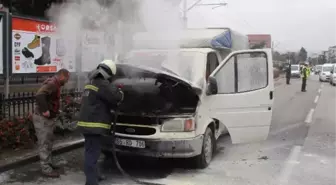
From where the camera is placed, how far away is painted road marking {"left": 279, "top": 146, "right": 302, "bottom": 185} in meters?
5.46

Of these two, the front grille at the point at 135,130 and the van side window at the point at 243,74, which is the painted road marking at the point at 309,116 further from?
the front grille at the point at 135,130

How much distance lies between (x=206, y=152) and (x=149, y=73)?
1.58 metres

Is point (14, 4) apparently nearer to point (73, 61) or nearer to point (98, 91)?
point (73, 61)

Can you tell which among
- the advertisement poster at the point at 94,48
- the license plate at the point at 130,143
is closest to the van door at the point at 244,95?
the license plate at the point at 130,143

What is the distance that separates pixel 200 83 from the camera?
233 inches

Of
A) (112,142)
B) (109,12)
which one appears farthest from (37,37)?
(112,142)

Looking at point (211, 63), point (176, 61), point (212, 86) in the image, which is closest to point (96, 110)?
point (212, 86)

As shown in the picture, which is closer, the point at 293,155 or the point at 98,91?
the point at 98,91

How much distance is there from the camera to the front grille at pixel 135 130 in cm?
543

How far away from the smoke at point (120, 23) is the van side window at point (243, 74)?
107 centimetres

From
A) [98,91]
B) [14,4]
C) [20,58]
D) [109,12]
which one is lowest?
[98,91]

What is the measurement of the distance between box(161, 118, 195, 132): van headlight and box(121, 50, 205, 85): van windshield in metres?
0.80

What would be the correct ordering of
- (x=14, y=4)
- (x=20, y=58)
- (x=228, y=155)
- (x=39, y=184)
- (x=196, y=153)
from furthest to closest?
(x=14, y=4)
(x=20, y=58)
(x=228, y=155)
(x=196, y=153)
(x=39, y=184)

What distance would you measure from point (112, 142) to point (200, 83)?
1.67 meters
